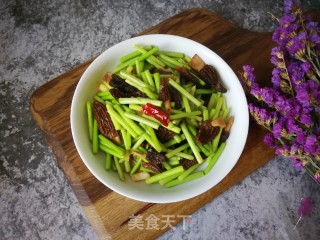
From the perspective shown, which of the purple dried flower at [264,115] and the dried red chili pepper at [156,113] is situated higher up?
the dried red chili pepper at [156,113]

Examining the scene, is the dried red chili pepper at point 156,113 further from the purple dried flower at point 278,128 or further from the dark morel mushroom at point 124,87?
the purple dried flower at point 278,128

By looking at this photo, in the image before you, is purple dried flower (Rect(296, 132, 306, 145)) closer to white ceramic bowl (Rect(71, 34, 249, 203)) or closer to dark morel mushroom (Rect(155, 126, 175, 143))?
white ceramic bowl (Rect(71, 34, 249, 203))

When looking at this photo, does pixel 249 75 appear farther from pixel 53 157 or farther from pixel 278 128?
pixel 53 157

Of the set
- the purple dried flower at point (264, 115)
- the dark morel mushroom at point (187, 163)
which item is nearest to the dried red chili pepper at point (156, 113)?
the dark morel mushroom at point (187, 163)

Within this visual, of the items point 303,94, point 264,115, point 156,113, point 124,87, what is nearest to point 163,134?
point 156,113

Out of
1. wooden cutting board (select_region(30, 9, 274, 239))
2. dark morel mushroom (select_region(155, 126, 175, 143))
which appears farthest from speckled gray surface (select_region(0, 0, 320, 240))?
dark morel mushroom (select_region(155, 126, 175, 143))

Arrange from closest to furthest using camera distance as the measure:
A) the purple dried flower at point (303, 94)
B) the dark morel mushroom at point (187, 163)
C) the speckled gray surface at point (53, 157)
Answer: the purple dried flower at point (303, 94) < the dark morel mushroom at point (187, 163) < the speckled gray surface at point (53, 157)

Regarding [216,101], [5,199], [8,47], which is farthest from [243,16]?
[5,199]
